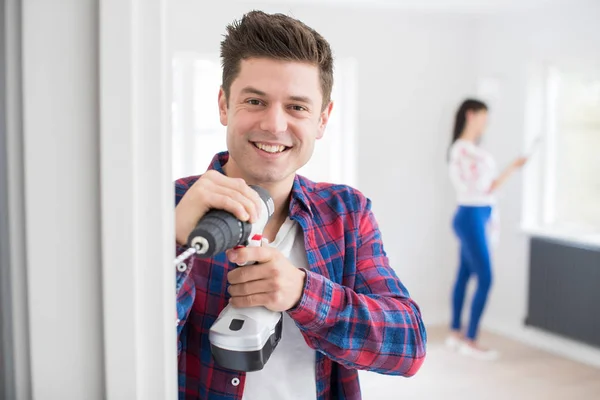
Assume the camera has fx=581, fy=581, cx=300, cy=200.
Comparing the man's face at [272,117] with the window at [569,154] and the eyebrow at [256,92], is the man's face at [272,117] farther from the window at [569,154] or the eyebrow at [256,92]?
the window at [569,154]

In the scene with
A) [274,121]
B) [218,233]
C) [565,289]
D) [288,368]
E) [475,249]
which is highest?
[274,121]

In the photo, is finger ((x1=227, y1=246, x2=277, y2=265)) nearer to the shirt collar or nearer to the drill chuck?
the drill chuck

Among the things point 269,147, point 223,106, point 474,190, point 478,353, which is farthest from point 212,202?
point 478,353

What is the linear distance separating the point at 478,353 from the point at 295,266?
290 cm

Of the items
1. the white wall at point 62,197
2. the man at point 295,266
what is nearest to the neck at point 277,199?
the man at point 295,266

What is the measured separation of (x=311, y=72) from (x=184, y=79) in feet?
8.40

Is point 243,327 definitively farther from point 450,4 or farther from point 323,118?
point 450,4

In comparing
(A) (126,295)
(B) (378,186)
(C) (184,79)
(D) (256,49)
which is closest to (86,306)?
(A) (126,295)

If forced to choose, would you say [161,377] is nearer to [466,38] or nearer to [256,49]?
[256,49]

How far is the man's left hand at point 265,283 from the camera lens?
663 mm

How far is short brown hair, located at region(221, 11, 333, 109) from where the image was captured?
0.80m

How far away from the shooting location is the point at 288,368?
846 millimetres

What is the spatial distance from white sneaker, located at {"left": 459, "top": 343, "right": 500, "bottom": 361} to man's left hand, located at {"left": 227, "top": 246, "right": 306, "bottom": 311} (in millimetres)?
3003

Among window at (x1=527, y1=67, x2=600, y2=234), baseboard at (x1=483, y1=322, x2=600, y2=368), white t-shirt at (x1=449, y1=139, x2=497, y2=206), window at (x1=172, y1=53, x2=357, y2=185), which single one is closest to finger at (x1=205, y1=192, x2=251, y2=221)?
window at (x1=172, y1=53, x2=357, y2=185)
